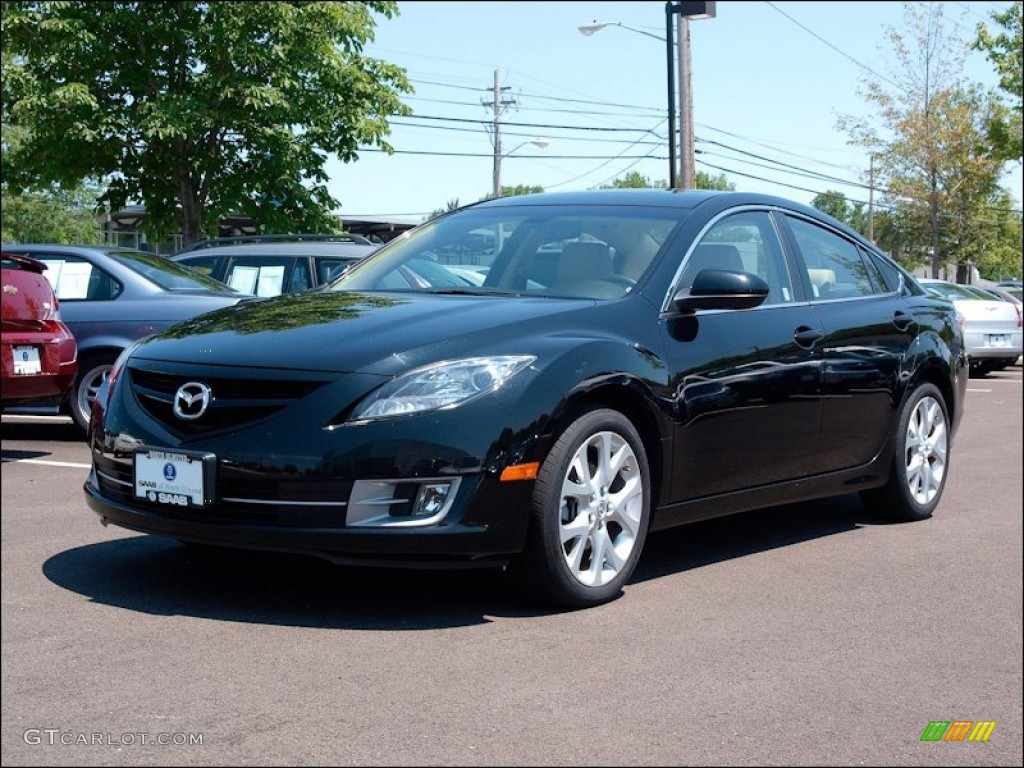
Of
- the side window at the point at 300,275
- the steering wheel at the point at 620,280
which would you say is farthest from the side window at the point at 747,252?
the side window at the point at 300,275

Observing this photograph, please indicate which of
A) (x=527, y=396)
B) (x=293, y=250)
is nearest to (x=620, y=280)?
(x=527, y=396)

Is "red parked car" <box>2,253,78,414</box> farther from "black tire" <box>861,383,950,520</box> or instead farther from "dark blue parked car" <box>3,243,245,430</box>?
"black tire" <box>861,383,950,520</box>

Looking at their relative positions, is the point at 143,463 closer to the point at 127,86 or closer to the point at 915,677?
the point at 915,677

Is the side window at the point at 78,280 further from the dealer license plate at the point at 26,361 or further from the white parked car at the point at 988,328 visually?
the white parked car at the point at 988,328

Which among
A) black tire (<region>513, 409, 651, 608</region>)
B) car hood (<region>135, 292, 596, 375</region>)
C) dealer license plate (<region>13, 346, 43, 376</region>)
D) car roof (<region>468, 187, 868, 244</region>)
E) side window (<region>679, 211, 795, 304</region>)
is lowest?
black tire (<region>513, 409, 651, 608</region>)

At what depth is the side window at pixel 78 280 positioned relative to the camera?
416 inches

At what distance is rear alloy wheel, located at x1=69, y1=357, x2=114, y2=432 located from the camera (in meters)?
10.3

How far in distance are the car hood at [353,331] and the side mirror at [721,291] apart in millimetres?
428

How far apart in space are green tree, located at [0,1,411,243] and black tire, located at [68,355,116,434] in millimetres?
12472

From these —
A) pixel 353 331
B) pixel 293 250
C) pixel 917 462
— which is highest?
pixel 293 250

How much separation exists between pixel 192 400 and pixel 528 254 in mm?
1780

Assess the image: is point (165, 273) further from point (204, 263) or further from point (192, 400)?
point (192, 400)

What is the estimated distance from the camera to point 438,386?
467 centimetres

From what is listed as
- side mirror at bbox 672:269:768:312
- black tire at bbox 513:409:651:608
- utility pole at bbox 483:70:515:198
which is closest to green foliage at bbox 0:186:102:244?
utility pole at bbox 483:70:515:198
